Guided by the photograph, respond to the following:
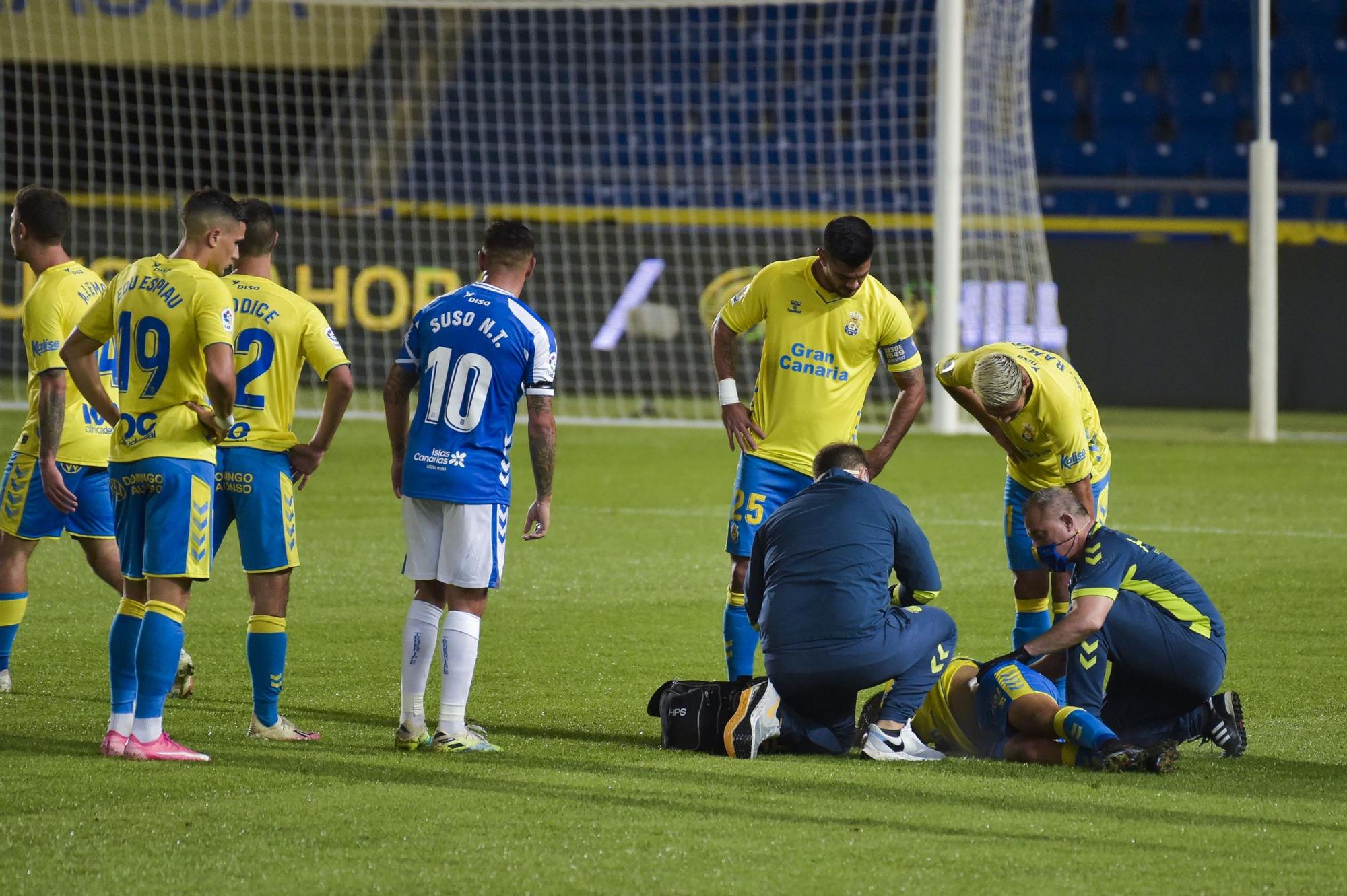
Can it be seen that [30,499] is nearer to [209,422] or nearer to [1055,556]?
[209,422]

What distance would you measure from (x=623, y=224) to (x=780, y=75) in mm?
4259

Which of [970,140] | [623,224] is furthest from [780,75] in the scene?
[970,140]

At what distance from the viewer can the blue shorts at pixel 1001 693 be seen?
207 inches

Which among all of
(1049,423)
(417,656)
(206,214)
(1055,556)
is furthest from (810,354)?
(206,214)

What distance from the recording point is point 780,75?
23547mm

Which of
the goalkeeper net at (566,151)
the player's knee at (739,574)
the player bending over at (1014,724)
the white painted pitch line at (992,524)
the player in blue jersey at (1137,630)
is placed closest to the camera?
the player bending over at (1014,724)

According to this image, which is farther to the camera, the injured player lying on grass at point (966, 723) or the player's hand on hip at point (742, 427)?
the player's hand on hip at point (742, 427)

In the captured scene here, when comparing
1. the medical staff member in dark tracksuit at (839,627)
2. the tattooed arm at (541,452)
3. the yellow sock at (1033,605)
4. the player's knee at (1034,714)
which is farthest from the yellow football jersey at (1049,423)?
the tattooed arm at (541,452)

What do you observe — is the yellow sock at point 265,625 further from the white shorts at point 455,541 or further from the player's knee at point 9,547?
the player's knee at point 9,547

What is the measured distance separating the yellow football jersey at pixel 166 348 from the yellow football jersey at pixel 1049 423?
8.85 ft

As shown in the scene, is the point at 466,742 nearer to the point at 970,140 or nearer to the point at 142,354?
the point at 142,354

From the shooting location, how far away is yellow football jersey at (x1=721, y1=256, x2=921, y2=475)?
643 cm

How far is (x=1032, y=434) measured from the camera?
6.27m

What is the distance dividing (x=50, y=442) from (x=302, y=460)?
89 cm
